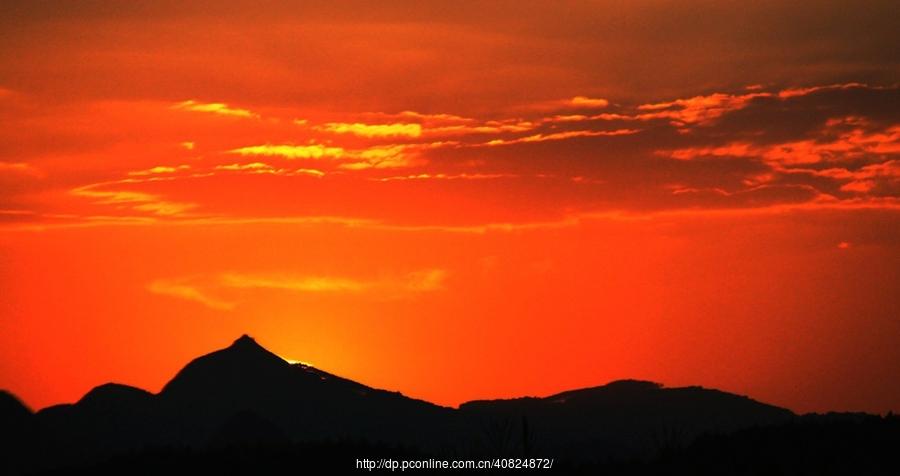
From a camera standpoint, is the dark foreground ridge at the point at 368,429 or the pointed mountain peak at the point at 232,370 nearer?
the dark foreground ridge at the point at 368,429

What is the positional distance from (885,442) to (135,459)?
105 ft

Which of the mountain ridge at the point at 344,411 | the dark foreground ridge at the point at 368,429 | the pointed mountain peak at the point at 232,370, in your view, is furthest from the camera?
the pointed mountain peak at the point at 232,370

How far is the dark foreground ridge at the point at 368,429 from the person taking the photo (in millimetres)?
52594

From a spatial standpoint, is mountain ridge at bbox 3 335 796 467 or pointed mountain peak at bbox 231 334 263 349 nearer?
mountain ridge at bbox 3 335 796 467

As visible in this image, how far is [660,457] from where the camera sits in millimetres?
54312

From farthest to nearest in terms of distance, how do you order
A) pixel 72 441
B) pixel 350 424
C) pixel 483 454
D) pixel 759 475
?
1. pixel 350 424
2. pixel 72 441
3. pixel 483 454
4. pixel 759 475

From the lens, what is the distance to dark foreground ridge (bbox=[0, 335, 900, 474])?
52.6 meters

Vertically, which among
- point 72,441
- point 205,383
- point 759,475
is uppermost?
point 205,383

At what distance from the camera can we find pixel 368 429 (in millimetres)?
132250

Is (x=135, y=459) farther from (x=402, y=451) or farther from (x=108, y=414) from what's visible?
(x=108, y=414)

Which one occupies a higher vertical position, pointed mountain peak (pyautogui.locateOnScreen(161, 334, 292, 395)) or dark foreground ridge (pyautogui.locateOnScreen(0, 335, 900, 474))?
pointed mountain peak (pyautogui.locateOnScreen(161, 334, 292, 395))

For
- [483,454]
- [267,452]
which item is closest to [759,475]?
[483,454]

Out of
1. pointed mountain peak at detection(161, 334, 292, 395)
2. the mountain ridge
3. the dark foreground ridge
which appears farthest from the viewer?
pointed mountain peak at detection(161, 334, 292, 395)

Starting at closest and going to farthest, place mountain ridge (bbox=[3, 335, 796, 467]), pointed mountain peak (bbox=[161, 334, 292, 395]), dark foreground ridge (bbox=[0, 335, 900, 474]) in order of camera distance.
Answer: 1. dark foreground ridge (bbox=[0, 335, 900, 474])
2. mountain ridge (bbox=[3, 335, 796, 467])
3. pointed mountain peak (bbox=[161, 334, 292, 395])
